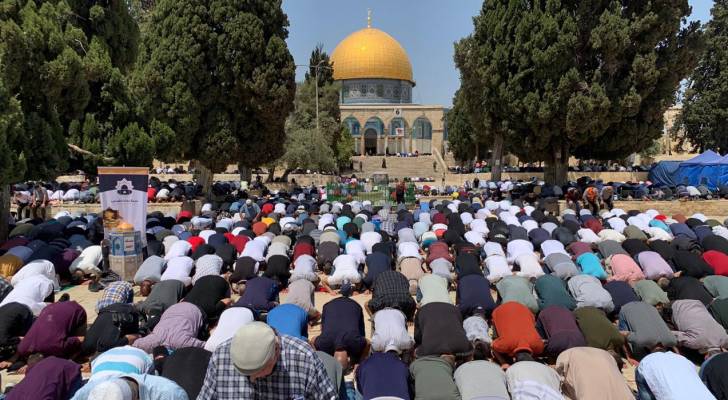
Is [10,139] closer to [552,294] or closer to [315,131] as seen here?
[552,294]

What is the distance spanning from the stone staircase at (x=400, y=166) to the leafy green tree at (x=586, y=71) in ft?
70.0

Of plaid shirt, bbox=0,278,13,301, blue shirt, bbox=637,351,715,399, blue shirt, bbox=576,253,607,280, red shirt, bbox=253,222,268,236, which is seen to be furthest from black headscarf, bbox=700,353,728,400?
red shirt, bbox=253,222,268,236

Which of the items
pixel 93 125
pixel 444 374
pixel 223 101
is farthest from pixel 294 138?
pixel 444 374

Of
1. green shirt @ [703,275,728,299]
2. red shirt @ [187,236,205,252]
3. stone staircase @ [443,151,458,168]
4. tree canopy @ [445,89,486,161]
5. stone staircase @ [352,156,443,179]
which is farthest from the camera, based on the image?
stone staircase @ [443,151,458,168]

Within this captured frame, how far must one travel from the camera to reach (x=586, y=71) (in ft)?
61.6

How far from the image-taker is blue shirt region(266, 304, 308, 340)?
545cm

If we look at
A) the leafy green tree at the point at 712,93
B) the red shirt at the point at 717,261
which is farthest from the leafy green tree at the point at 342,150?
the red shirt at the point at 717,261

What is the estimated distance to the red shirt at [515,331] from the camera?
5.47 metres

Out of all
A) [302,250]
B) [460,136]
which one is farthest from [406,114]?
[302,250]

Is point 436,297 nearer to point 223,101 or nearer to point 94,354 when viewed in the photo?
point 94,354

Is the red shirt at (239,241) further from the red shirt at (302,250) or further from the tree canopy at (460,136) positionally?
the tree canopy at (460,136)

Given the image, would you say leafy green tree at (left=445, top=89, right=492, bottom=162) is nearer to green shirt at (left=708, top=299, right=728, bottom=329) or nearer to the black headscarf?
green shirt at (left=708, top=299, right=728, bottom=329)

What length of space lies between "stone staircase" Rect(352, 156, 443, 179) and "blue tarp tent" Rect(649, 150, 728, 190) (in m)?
18.9

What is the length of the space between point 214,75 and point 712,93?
983 inches
